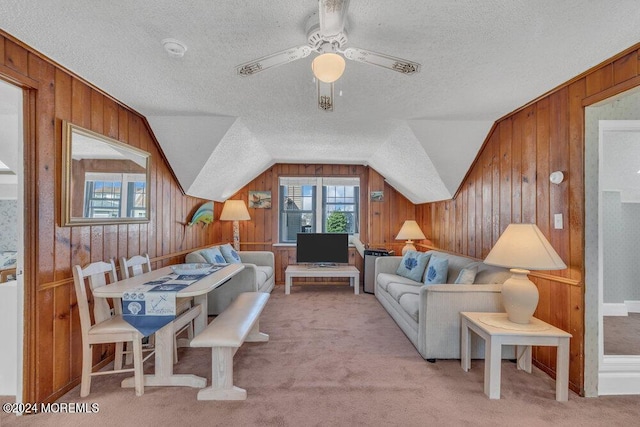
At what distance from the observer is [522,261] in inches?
84.3

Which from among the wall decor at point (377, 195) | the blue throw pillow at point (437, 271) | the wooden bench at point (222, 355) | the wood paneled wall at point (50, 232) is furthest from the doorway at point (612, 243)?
the wood paneled wall at point (50, 232)

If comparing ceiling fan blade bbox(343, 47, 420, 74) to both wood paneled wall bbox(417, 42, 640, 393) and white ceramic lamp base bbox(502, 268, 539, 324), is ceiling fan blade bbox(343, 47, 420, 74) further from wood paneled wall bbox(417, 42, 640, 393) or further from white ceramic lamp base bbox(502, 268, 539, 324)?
white ceramic lamp base bbox(502, 268, 539, 324)

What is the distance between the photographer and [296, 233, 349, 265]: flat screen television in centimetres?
539

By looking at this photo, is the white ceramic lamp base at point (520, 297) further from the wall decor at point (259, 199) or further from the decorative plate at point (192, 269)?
the wall decor at point (259, 199)

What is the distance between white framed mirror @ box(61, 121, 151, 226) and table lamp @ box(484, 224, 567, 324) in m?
3.07

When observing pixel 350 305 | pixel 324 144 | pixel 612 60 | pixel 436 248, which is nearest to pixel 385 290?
pixel 350 305

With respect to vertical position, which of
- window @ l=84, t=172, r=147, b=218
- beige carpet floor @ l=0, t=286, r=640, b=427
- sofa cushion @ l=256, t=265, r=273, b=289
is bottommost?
beige carpet floor @ l=0, t=286, r=640, b=427

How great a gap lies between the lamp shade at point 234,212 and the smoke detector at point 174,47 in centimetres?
353

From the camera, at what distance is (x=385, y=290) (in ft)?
13.4

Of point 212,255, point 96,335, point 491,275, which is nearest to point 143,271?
point 96,335

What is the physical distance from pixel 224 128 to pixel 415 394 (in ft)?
9.74

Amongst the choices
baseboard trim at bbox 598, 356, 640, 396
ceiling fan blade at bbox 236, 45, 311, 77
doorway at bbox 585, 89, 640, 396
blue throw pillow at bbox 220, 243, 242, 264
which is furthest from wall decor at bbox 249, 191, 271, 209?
baseboard trim at bbox 598, 356, 640, 396

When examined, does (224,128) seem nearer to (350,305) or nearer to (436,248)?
(350,305)

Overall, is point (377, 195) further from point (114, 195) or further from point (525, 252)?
point (114, 195)
